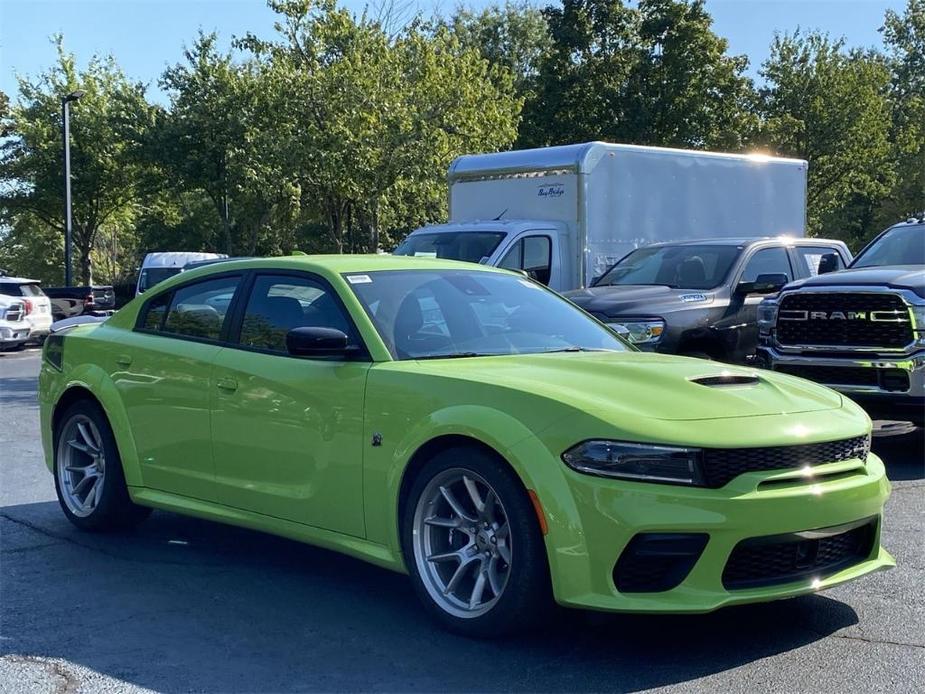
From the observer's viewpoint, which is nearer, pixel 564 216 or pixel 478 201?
pixel 564 216

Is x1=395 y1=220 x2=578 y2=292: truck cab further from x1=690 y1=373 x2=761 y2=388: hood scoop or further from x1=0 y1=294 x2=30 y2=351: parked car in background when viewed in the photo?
x1=0 y1=294 x2=30 y2=351: parked car in background

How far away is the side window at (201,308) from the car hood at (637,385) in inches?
56.1

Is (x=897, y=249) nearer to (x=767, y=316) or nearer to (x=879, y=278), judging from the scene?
(x=879, y=278)

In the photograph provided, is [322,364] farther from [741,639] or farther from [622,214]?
[622,214]

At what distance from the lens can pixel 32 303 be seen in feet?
75.9

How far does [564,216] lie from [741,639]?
9886 millimetres

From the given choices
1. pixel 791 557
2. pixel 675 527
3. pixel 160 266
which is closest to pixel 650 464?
pixel 675 527

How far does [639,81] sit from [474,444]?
3498 centimetres

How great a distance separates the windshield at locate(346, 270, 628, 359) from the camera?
5027 millimetres

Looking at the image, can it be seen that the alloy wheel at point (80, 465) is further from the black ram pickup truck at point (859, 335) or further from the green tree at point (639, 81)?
the green tree at point (639, 81)

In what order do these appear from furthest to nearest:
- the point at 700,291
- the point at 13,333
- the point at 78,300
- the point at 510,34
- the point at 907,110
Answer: the point at 510,34 → the point at 907,110 → the point at 78,300 → the point at 13,333 → the point at 700,291

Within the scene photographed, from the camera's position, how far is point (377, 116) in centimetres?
2723

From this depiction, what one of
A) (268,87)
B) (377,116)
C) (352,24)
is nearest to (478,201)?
(377,116)

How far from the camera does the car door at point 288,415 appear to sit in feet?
15.6
